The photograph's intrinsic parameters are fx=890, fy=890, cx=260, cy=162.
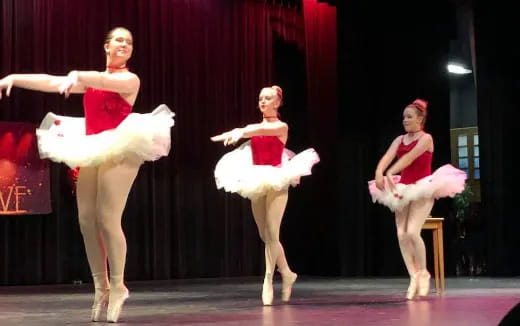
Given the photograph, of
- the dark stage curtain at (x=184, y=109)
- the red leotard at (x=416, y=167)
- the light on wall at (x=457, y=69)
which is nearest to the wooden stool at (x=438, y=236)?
the red leotard at (x=416, y=167)

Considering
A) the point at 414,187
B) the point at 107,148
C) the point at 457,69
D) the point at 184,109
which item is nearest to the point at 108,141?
the point at 107,148

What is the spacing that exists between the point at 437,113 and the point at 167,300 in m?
4.77

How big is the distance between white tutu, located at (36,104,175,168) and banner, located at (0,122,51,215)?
4.36 meters

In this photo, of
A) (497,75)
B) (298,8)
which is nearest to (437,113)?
(497,75)

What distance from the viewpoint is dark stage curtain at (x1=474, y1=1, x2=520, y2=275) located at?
9445 millimetres

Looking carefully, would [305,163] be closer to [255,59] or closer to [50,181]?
[50,181]

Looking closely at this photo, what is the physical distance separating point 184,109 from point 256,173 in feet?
14.9

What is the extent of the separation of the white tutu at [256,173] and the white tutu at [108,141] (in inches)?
47.7

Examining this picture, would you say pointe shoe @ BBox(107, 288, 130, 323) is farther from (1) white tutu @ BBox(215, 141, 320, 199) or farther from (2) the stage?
(1) white tutu @ BBox(215, 141, 320, 199)

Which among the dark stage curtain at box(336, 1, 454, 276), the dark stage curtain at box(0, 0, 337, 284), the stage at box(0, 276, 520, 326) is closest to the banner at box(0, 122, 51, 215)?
the dark stage curtain at box(0, 0, 337, 284)

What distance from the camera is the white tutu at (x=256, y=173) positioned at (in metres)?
5.41

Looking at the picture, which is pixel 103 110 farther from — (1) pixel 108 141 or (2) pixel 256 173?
(2) pixel 256 173

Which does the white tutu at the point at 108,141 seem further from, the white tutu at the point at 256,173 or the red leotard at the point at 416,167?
the red leotard at the point at 416,167

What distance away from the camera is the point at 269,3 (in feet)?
34.8
